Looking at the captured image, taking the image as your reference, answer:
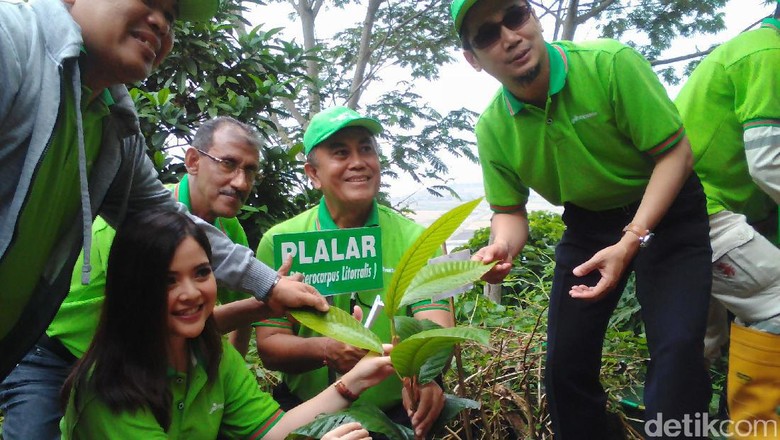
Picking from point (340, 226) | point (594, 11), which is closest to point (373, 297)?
point (340, 226)

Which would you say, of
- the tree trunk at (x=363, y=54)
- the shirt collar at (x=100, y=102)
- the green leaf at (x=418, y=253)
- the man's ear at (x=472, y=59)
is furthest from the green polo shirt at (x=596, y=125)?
the tree trunk at (x=363, y=54)

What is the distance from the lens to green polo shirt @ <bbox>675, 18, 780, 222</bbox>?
206cm

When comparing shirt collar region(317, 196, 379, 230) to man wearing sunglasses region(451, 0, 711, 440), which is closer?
man wearing sunglasses region(451, 0, 711, 440)

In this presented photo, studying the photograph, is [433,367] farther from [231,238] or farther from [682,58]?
[682,58]

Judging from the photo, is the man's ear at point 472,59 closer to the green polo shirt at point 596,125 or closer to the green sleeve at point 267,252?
the green polo shirt at point 596,125

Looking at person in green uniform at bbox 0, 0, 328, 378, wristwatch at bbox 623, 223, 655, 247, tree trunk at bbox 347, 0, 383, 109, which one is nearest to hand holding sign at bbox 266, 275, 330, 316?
person in green uniform at bbox 0, 0, 328, 378

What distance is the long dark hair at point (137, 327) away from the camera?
156 cm

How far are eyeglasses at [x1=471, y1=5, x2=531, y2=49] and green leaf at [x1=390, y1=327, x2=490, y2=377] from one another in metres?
1.11

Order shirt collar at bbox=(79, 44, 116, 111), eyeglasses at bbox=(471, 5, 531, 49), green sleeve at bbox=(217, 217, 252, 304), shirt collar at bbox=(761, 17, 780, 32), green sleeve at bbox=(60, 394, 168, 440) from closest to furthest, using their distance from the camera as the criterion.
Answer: shirt collar at bbox=(79, 44, 116, 111), green sleeve at bbox=(60, 394, 168, 440), eyeglasses at bbox=(471, 5, 531, 49), shirt collar at bbox=(761, 17, 780, 32), green sleeve at bbox=(217, 217, 252, 304)

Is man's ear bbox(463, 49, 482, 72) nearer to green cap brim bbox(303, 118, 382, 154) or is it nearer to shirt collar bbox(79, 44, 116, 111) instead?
green cap brim bbox(303, 118, 382, 154)

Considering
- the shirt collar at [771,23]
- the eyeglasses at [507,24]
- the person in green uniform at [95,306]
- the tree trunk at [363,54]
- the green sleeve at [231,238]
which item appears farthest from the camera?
the tree trunk at [363,54]

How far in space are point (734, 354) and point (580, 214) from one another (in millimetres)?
748

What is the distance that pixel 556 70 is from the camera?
6.59ft

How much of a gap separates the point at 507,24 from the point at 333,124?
669 millimetres
